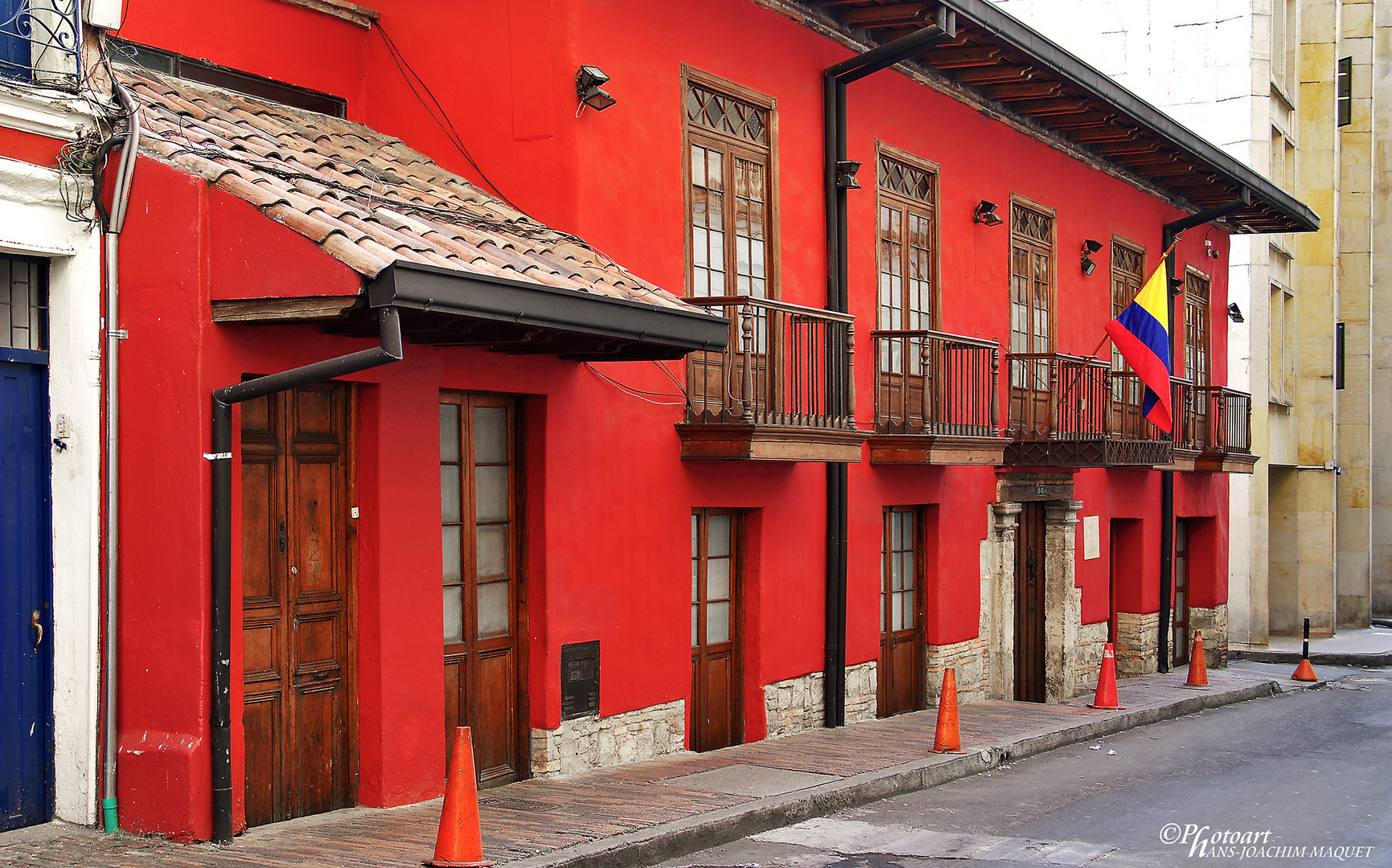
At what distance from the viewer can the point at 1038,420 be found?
54.9 ft

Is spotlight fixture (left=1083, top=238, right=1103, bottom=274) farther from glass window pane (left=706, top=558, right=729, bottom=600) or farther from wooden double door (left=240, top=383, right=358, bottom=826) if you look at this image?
wooden double door (left=240, top=383, right=358, bottom=826)

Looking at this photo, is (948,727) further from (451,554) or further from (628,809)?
(451,554)

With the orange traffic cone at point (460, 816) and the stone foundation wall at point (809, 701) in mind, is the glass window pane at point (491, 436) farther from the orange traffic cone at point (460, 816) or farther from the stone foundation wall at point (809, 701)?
the stone foundation wall at point (809, 701)

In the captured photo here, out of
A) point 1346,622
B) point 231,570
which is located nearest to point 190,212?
point 231,570

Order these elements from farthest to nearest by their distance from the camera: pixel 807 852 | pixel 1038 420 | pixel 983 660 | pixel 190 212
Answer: pixel 1038 420
pixel 983 660
pixel 807 852
pixel 190 212

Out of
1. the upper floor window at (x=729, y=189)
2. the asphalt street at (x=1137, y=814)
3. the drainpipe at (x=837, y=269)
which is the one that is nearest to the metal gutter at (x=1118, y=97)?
the drainpipe at (x=837, y=269)

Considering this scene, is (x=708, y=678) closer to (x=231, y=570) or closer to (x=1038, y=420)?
(x=231, y=570)

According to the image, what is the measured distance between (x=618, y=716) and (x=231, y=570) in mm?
3548

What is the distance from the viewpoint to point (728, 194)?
1111 cm

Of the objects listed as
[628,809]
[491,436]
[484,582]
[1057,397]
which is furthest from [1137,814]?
[1057,397]

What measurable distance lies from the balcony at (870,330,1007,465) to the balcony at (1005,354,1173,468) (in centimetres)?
174

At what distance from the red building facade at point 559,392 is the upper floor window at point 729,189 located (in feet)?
0.10

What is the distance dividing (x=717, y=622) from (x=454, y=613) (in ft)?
9.93

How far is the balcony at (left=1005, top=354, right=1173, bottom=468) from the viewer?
620 inches
